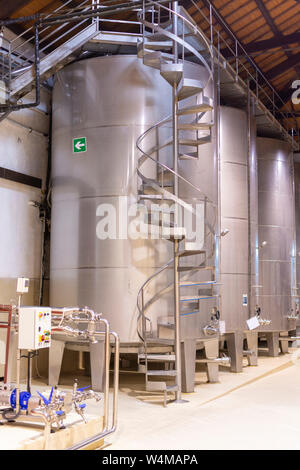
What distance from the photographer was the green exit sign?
23.6ft

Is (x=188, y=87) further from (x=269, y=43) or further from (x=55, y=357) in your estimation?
(x=269, y=43)

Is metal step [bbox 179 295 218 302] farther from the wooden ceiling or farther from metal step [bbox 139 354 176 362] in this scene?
the wooden ceiling

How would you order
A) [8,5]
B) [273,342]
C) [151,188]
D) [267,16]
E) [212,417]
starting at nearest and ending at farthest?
[212,417] → [8,5] → [151,188] → [267,16] → [273,342]

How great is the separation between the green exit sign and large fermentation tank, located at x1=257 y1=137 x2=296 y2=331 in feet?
14.2

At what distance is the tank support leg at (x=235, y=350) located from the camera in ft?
27.6

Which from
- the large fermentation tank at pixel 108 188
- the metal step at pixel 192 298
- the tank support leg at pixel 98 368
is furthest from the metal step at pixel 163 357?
the metal step at pixel 192 298

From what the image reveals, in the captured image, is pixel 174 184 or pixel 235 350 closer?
pixel 174 184

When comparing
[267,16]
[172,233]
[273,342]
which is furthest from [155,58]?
[273,342]

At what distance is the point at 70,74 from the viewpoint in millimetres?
7422

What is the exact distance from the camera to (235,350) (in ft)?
27.8

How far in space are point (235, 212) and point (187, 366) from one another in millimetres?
3294

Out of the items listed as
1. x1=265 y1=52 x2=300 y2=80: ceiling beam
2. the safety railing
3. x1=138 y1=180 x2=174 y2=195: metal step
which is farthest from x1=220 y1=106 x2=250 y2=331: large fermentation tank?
x1=265 y1=52 x2=300 y2=80: ceiling beam

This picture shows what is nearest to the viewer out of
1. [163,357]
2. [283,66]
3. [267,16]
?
[163,357]

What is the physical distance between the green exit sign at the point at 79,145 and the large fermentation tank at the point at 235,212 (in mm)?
2681
